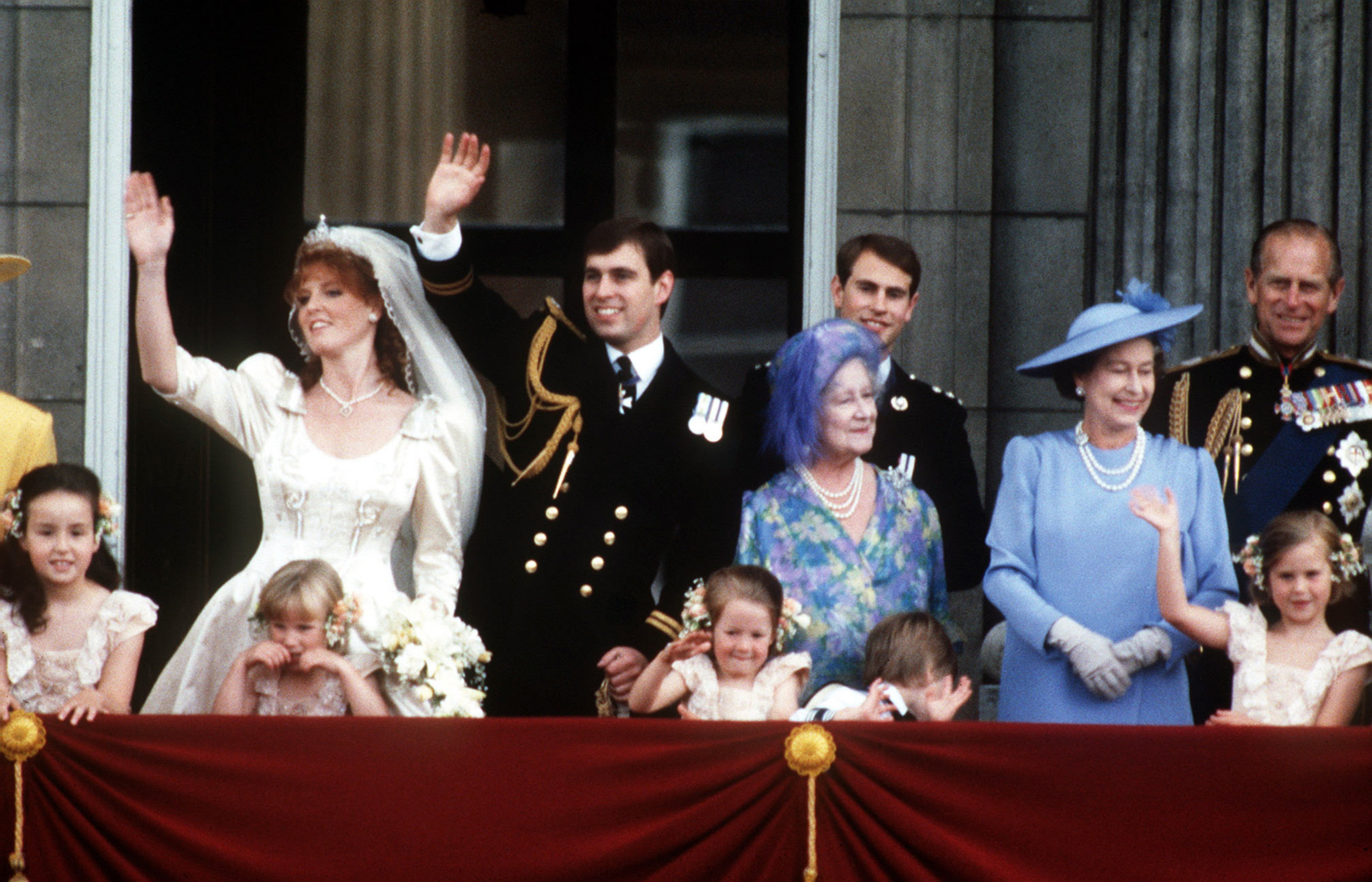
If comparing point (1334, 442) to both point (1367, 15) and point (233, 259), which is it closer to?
point (1367, 15)

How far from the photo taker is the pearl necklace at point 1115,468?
15.0 feet

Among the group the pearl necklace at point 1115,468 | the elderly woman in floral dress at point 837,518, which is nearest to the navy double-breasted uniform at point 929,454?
the elderly woman in floral dress at point 837,518

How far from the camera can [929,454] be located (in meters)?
4.99

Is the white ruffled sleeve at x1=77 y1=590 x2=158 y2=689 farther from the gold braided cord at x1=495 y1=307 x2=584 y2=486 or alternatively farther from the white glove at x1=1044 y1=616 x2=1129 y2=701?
the white glove at x1=1044 y1=616 x2=1129 y2=701

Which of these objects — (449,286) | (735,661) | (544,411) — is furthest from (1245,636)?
(449,286)

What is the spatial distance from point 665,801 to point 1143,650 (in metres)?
1.31

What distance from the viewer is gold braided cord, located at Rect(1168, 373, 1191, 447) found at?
5.03m

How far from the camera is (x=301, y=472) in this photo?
481 cm

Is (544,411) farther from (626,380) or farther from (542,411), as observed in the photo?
(626,380)

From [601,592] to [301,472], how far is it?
0.88 m

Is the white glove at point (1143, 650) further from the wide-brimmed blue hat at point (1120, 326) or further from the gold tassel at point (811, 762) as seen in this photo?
the gold tassel at point (811, 762)

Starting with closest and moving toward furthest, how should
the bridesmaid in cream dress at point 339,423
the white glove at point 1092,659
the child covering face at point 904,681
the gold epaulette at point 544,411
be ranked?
the child covering face at point 904,681 < the white glove at point 1092,659 < the bridesmaid in cream dress at point 339,423 < the gold epaulette at point 544,411

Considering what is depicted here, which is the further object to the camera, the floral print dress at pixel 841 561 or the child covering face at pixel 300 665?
the floral print dress at pixel 841 561

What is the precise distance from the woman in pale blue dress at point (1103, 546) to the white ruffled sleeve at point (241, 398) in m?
1.98
